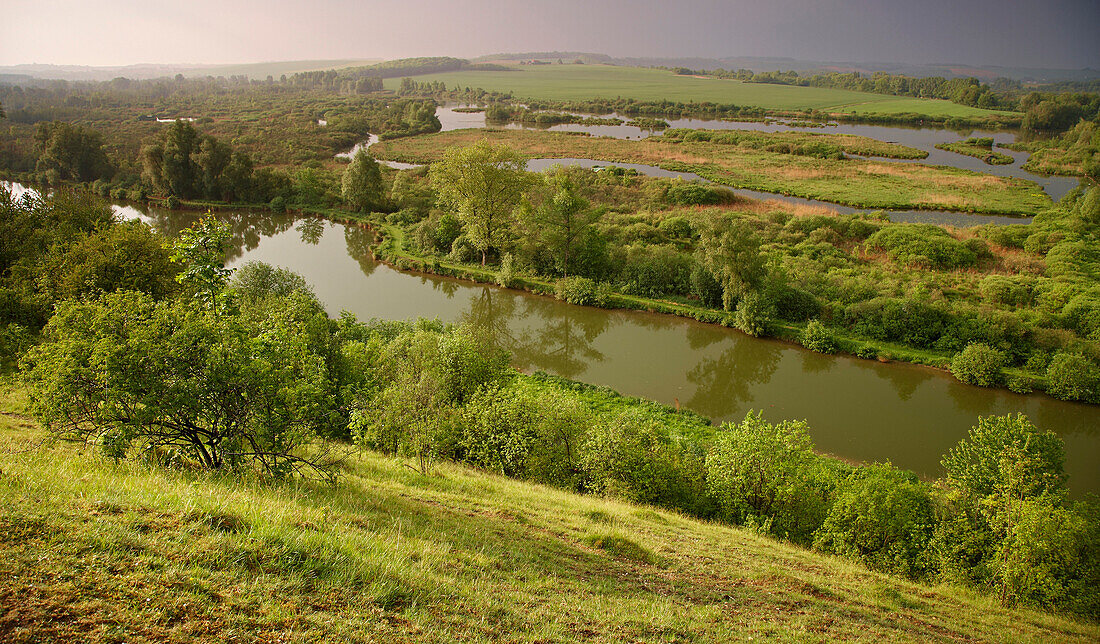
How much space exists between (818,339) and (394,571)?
992 inches

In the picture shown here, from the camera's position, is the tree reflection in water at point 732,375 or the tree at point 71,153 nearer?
the tree reflection in water at point 732,375

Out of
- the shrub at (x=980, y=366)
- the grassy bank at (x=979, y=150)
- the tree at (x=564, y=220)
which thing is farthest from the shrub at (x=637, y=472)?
the grassy bank at (x=979, y=150)

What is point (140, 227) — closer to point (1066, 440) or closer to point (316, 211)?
point (316, 211)

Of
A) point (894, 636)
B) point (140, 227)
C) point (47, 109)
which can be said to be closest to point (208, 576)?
point (894, 636)

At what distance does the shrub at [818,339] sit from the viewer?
26328 millimetres

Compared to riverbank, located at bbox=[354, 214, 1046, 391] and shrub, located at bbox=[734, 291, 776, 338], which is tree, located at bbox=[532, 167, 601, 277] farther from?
shrub, located at bbox=[734, 291, 776, 338]

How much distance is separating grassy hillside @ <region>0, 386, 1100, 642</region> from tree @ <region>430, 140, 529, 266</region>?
1033 inches

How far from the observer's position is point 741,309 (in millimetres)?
28391

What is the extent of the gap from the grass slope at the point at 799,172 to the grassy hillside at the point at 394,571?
1957 inches

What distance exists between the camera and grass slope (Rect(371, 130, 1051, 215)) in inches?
2012

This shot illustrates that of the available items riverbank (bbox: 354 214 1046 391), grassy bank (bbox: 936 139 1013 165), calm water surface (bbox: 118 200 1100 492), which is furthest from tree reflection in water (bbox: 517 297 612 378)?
grassy bank (bbox: 936 139 1013 165)

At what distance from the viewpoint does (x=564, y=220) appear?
111ft

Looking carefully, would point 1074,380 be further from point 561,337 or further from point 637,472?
point 561,337

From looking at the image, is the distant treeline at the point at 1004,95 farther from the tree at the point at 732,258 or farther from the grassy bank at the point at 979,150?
the tree at the point at 732,258
